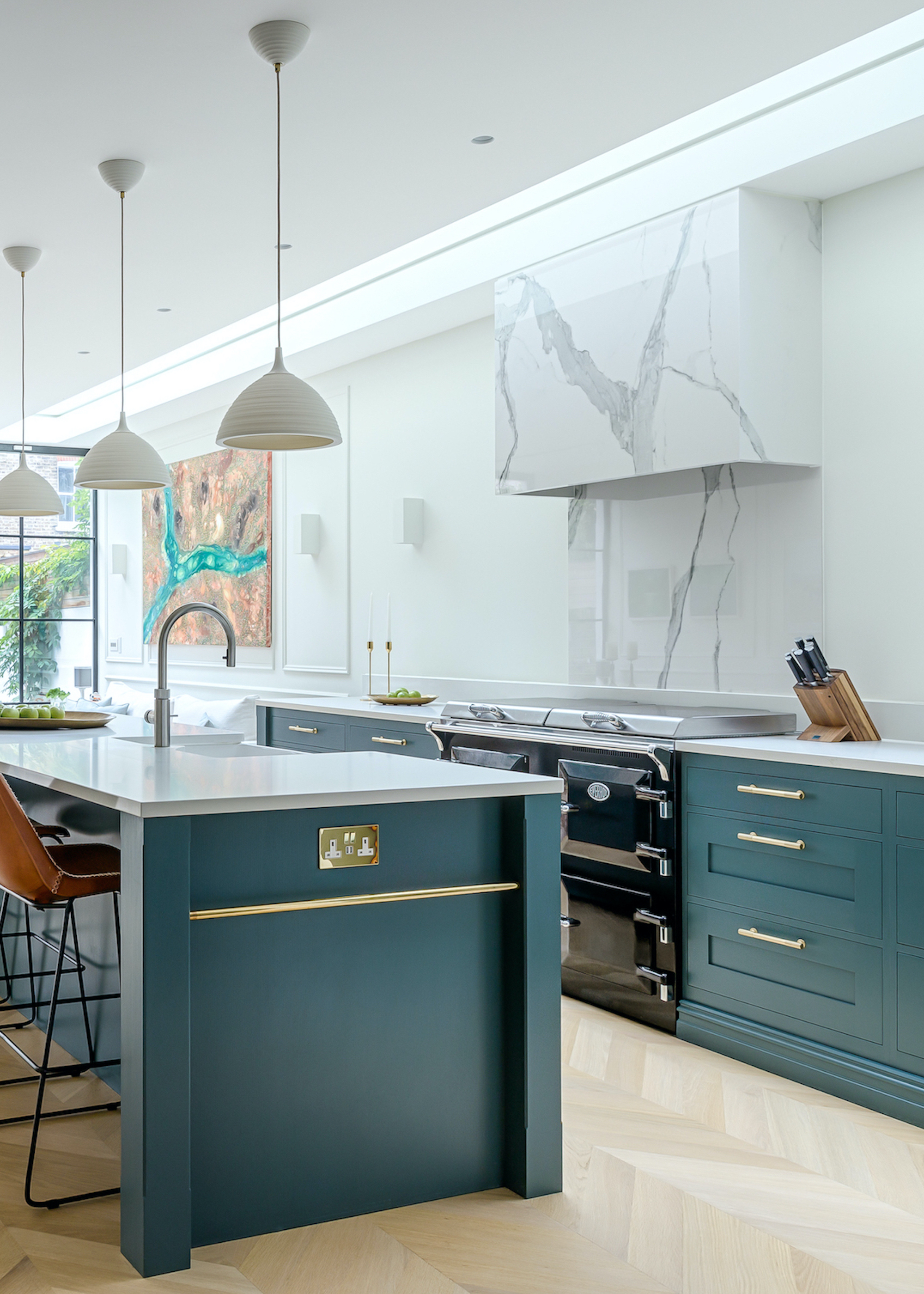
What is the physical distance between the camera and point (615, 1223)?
2.44m

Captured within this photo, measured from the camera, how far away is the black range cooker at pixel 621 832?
3646mm

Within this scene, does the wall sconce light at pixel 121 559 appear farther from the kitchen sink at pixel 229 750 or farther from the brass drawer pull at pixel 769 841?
the brass drawer pull at pixel 769 841

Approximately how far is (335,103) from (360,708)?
254cm

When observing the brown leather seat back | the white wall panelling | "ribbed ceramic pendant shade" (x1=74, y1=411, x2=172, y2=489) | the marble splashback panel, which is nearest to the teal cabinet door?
the marble splashback panel

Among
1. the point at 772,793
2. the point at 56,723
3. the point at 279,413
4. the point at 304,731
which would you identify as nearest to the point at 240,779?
the point at 279,413

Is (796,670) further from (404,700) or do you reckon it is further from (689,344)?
(404,700)

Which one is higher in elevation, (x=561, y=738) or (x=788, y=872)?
(x=561, y=738)

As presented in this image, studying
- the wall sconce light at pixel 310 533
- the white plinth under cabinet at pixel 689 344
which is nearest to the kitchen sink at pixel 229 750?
the white plinth under cabinet at pixel 689 344

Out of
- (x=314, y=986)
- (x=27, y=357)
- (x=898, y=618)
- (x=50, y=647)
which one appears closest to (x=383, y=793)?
(x=314, y=986)

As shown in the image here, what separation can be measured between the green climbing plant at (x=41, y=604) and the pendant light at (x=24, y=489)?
4838mm

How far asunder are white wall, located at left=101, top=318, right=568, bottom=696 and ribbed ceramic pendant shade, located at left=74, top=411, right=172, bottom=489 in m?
1.73

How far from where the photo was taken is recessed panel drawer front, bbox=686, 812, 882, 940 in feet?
10.2

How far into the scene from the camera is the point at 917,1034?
117 inches

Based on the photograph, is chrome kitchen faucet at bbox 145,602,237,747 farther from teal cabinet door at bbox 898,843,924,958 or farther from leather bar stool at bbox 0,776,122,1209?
teal cabinet door at bbox 898,843,924,958
